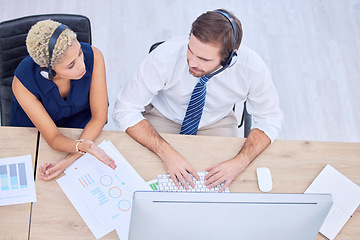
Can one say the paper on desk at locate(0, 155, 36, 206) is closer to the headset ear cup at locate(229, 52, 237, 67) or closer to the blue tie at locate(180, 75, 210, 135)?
the blue tie at locate(180, 75, 210, 135)

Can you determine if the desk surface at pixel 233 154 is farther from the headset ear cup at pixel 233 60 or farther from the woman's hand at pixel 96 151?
the headset ear cup at pixel 233 60

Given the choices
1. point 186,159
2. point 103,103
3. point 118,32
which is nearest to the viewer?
point 186,159

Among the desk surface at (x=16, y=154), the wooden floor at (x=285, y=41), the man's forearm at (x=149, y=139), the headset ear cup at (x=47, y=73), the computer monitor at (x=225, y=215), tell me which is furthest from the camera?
the wooden floor at (x=285, y=41)

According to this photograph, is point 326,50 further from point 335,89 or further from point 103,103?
point 103,103

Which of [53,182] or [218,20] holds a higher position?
[218,20]

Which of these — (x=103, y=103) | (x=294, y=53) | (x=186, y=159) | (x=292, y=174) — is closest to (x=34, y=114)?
(x=103, y=103)

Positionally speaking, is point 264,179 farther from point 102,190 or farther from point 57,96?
point 57,96

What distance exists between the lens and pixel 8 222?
1.25m

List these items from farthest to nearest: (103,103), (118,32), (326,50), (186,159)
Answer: (326,50) → (118,32) → (103,103) → (186,159)

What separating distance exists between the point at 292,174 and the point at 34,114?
1.00m

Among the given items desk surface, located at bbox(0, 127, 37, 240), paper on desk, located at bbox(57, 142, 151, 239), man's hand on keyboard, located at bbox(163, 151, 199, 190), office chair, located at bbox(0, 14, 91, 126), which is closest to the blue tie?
man's hand on keyboard, located at bbox(163, 151, 199, 190)

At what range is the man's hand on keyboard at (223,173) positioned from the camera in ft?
4.66

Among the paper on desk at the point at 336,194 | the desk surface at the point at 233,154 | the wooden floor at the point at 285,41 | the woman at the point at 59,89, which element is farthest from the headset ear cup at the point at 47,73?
the wooden floor at the point at 285,41

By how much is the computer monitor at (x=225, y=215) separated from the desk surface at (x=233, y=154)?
39cm
